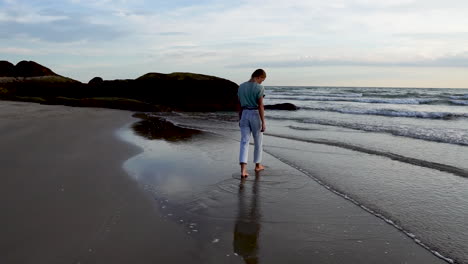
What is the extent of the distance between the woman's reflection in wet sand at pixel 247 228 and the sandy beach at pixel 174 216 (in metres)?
0.01

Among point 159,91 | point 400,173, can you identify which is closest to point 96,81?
point 159,91

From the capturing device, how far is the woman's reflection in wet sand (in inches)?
139

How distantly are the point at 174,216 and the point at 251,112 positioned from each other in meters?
3.11

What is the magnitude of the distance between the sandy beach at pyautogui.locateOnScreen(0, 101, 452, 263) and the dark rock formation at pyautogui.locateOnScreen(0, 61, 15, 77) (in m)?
32.8

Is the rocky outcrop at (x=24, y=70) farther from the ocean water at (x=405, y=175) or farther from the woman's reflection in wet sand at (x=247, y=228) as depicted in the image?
the woman's reflection in wet sand at (x=247, y=228)

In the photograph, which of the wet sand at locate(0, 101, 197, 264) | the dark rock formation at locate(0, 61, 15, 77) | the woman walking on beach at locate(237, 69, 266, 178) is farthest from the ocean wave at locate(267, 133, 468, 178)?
the dark rock formation at locate(0, 61, 15, 77)

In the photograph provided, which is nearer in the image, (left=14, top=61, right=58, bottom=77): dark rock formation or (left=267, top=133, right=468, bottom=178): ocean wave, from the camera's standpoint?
(left=267, top=133, right=468, bottom=178): ocean wave

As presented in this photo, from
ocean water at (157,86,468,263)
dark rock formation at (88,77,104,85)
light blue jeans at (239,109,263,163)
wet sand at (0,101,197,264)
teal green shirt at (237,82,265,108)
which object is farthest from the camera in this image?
dark rock formation at (88,77,104,85)

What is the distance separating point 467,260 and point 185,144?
7.55 metres

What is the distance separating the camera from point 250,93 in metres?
6.90

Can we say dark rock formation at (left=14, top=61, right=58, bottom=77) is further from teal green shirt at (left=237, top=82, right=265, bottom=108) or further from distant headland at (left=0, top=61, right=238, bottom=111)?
teal green shirt at (left=237, top=82, right=265, bottom=108)

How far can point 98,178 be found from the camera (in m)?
5.98

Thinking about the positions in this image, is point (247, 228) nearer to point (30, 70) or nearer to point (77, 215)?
point (77, 215)

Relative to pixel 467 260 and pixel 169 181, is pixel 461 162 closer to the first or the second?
pixel 467 260
